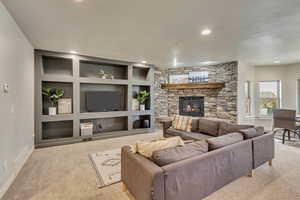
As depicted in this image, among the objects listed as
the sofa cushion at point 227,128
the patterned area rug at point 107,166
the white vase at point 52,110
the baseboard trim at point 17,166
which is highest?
the white vase at point 52,110

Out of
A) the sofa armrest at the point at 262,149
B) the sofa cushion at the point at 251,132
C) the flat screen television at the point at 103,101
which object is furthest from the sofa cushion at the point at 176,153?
the flat screen television at the point at 103,101

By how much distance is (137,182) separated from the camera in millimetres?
1656

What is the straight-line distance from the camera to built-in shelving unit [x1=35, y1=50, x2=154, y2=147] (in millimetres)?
4145

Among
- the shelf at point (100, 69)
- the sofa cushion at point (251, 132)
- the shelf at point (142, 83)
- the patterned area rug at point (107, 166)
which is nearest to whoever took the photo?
the patterned area rug at point (107, 166)

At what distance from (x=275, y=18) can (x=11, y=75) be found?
4.51 meters

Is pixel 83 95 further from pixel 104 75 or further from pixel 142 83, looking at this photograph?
pixel 142 83

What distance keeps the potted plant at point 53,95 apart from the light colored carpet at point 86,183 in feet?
4.44

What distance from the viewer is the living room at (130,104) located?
199cm

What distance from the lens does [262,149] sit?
2635mm

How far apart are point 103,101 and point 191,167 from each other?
13.4ft

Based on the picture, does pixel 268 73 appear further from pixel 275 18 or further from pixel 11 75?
pixel 11 75

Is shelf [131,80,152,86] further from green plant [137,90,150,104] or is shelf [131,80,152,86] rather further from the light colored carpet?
the light colored carpet

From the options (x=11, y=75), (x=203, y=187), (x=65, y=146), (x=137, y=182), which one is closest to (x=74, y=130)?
(x=65, y=146)

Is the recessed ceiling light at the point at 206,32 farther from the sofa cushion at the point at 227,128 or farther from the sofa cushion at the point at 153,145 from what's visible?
the sofa cushion at the point at 153,145
